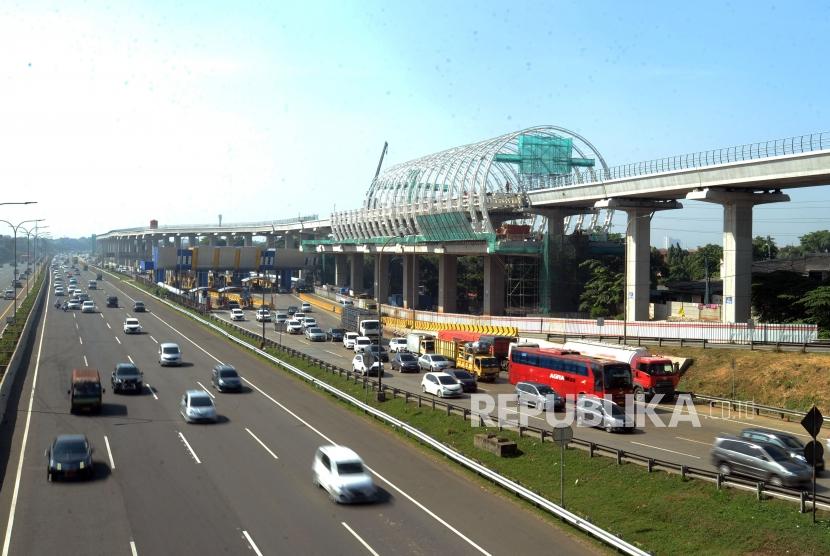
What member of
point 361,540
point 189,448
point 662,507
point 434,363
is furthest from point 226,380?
point 662,507

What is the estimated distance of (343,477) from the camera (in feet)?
69.1

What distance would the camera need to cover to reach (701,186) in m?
48.5

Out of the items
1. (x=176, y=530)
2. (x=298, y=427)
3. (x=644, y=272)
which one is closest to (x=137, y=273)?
(x=644, y=272)

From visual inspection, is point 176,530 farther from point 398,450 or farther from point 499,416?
point 499,416

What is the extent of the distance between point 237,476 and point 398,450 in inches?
263

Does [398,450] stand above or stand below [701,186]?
below

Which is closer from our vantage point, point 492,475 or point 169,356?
point 492,475

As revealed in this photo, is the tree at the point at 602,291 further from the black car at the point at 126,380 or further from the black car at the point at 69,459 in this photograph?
the black car at the point at 69,459

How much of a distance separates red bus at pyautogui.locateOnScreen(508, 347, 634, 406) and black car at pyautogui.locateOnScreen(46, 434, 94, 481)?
21418 mm

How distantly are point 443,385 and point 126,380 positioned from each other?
16.3 meters

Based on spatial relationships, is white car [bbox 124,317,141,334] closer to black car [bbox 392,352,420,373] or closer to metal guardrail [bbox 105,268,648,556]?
metal guardrail [bbox 105,268,648,556]

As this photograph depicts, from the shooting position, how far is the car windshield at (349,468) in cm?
2134

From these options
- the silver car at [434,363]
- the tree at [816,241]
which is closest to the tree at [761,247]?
the tree at [816,241]

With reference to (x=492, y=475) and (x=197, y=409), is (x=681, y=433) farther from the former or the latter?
(x=197, y=409)
